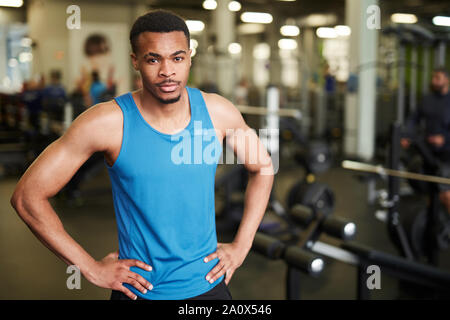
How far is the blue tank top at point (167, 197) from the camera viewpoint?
0.96m

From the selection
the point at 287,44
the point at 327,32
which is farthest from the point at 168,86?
the point at 287,44

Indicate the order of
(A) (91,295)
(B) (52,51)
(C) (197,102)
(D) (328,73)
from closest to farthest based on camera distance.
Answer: (C) (197,102)
(A) (91,295)
(D) (328,73)
(B) (52,51)

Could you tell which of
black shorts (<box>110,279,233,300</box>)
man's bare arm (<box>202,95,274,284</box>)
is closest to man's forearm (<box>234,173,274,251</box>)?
man's bare arm (<box>202,95,274,284</box>)

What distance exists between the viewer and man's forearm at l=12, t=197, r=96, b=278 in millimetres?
936

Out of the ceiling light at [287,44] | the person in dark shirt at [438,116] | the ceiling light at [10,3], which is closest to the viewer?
the person in dark shirt at [438,116]

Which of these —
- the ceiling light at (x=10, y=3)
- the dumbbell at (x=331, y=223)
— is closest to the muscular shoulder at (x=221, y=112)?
the dumbbell at (x=331, y=223)

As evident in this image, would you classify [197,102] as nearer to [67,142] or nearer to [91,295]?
[67,142]

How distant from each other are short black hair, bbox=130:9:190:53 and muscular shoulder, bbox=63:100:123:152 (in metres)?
0.14

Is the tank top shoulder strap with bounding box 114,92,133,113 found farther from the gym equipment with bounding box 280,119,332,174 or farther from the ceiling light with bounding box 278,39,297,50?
the ceiling light with bounding box 278,39,297,50

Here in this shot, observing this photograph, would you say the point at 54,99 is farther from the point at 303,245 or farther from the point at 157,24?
the point at 157,24

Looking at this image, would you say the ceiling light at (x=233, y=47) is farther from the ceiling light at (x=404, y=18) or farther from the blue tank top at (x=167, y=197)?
the blue tank top at (x=167, y=197)
